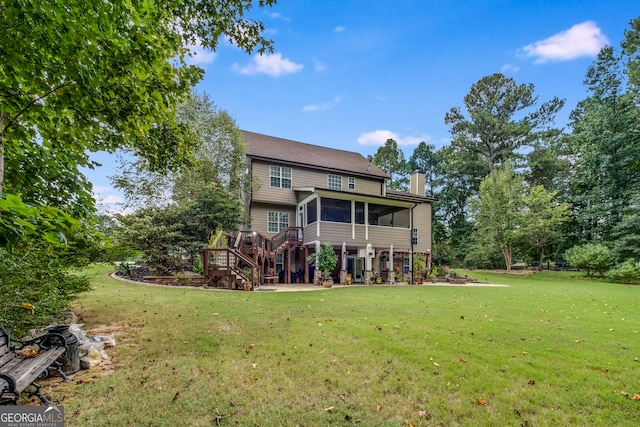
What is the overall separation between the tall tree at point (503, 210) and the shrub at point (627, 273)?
662 centimetres

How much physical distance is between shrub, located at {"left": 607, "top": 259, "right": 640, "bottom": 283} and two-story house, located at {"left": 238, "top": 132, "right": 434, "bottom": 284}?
1166 cm

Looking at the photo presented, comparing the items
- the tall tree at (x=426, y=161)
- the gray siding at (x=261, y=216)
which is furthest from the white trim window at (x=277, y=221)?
the tall tree at (x=426, y=161)

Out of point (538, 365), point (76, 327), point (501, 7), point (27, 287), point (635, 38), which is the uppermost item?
point (635, 38)

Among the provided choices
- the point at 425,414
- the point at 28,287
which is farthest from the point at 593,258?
the point at 28,287

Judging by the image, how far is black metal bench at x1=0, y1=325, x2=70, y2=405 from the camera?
255 centimetres

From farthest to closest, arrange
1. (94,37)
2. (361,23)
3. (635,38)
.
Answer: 1. (635,38)
2. (361,23)
3. (94,37)

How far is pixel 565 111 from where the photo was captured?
35156 mm

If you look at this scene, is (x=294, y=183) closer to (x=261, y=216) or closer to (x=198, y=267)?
(x=261, y=216)

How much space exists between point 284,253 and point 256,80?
9.46m

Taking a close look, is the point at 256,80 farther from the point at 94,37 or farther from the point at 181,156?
the point at 94,37

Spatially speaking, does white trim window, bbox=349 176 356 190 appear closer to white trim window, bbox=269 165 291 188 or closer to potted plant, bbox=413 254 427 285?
white trim window, bbox=269 165 291 188

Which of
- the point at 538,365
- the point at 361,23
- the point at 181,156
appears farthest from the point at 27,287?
the point at 361,23

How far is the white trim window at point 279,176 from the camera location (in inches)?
710

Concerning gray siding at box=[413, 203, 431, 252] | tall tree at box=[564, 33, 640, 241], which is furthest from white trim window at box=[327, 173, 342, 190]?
tall tree at box=[564, 33, 640, 241]
